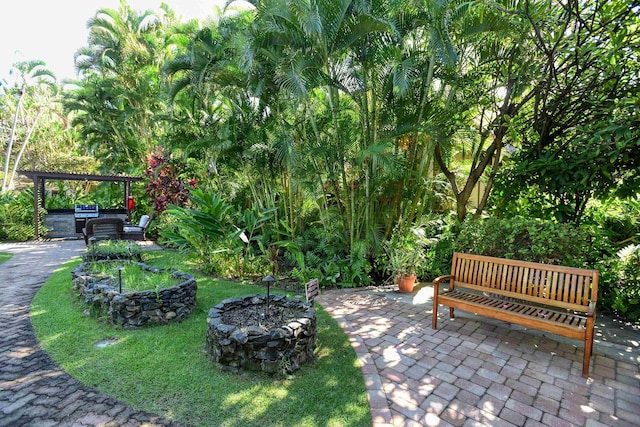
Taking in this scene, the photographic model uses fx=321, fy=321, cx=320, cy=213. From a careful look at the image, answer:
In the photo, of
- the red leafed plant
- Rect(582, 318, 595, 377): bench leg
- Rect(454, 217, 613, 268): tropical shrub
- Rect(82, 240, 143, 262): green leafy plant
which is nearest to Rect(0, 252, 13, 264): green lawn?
Rect(82, 240, 143, 262): green leafy plant

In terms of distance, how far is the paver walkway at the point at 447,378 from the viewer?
2307 millimetres

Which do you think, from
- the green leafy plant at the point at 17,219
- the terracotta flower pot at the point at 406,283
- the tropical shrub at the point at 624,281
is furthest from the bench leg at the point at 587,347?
the green leafy plant at the point at 17,219

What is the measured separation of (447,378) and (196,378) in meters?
2.18

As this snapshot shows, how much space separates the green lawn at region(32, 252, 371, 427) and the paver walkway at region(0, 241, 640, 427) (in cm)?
12

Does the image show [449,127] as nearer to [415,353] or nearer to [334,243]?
[334,243]

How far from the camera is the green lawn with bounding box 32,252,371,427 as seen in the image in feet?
7.68

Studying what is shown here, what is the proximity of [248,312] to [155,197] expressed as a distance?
27.1 ft

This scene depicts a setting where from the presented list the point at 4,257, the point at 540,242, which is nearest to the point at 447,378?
the point at 540,242

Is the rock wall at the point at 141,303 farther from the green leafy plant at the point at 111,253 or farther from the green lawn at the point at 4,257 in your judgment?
the green lawn at the point at 4,257

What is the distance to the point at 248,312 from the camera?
3.56m

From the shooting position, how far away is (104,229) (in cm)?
840

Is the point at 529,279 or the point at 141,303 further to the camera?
the point at 141,303

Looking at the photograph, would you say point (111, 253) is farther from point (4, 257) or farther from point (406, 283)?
point (406, 283)

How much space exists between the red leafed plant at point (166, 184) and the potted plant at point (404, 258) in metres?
6.93
